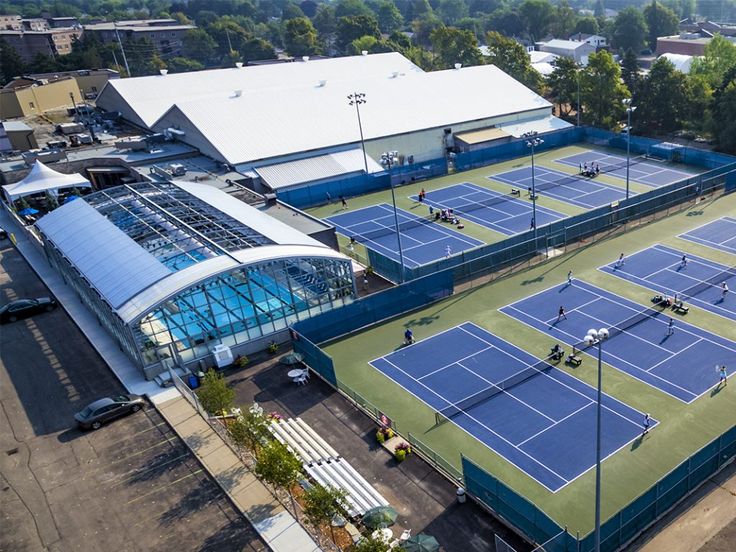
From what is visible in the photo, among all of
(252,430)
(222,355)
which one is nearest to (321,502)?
(252,430)

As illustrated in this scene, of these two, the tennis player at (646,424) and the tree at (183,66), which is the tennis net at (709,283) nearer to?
the tennis player at (646,424)

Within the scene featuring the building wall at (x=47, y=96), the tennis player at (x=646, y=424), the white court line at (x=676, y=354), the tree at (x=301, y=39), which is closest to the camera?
the tennis player at (x=646, y=424)

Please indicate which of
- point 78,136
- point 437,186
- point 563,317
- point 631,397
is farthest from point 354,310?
point 78,136

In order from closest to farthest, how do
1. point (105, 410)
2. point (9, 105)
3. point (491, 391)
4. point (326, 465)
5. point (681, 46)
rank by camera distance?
point (326, 465), point (105, 410), point (491, 391), point (9, 105), point (681, 46)

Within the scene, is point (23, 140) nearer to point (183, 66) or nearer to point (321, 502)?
point (321, 502)

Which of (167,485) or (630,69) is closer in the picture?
(167,485)

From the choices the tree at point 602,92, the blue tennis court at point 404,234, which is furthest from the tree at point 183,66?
the blue tennis court at point 404,234

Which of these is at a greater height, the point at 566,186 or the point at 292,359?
the point at 292,359

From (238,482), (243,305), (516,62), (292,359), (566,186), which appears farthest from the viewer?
(516,62)
